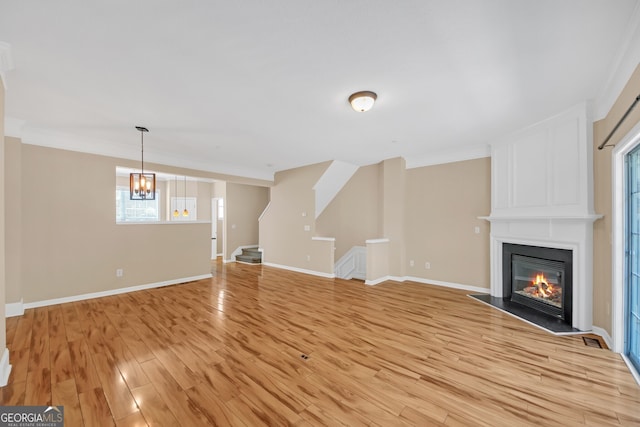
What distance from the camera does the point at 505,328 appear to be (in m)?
3.23

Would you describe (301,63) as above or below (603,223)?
above

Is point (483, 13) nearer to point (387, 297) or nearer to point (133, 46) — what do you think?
point (133, 46)

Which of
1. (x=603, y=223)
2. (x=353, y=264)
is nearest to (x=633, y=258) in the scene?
(x=603, y=223)

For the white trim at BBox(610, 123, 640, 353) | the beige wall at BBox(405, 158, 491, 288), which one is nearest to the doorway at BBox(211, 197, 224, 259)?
the beige wall at BBox(405, 158, 491, 288)

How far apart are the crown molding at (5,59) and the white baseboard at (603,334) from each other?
6.29m

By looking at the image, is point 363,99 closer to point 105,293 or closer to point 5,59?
point 5,59

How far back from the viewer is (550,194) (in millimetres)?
3516

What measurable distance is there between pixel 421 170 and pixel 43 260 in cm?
712

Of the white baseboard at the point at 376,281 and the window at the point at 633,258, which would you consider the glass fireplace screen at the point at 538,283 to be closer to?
the window at the point at 633,258

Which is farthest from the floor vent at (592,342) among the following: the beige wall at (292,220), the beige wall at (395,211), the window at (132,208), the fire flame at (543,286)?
the window at (132,208)

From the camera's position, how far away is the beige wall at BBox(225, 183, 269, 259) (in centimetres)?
867

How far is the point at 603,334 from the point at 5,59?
662cm

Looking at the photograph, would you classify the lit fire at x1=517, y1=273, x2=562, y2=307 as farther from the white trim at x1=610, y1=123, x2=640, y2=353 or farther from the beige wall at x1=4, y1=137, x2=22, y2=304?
the beige wall at x1=4, y1=137, x2=22, y2=304

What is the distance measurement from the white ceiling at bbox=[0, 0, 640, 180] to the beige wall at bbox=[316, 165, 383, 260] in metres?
2.59
